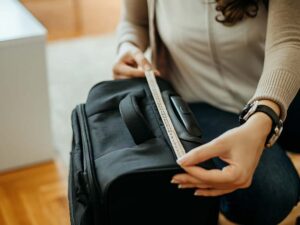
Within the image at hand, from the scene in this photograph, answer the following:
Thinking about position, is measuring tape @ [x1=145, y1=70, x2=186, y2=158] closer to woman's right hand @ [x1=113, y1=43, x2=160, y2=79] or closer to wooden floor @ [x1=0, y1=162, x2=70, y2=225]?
woman's right hand @ [x1=113, y1=43, x2=160, y2=79]

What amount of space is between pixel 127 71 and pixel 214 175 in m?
0.39

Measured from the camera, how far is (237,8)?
999mm

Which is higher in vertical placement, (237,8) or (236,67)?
(237,8)

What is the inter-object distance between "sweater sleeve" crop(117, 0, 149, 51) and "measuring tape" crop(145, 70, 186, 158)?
0.18 meters

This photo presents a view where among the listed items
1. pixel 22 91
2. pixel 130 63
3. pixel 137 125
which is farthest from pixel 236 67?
pixel 22 91

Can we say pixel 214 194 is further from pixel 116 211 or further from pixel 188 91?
pixel 188 91

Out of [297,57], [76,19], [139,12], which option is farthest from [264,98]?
[76,19]

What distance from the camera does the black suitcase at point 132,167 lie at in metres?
0.78

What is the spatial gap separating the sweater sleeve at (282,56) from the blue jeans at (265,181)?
209 mm

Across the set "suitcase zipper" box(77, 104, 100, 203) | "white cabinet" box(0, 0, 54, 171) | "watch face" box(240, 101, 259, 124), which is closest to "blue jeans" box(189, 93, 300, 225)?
"watch face" box(240, 101, 259, 124)

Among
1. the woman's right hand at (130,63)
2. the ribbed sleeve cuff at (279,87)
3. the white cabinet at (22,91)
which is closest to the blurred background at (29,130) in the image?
the white cabinet at (22,91)

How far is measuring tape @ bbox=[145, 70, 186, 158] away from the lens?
2.63 feet

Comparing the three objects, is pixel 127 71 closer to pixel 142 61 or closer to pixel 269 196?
pixel 142 61

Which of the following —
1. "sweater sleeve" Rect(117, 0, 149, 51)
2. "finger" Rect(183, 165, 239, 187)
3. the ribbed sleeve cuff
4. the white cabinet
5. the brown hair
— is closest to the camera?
"finger" Rect(183, 165, 239, 187)
